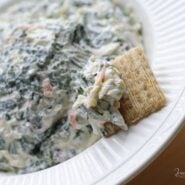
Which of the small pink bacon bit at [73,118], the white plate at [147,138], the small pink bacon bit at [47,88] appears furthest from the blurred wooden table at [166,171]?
the small pink bacon bit at [47,88]

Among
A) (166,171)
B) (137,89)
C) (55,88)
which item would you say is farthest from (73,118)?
(166,171)

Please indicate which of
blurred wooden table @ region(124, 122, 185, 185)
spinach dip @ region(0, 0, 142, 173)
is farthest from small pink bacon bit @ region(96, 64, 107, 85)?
blurred wooden table @ region(124, 122, 185, 185)

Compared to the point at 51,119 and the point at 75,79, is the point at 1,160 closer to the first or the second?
the point at 51,119

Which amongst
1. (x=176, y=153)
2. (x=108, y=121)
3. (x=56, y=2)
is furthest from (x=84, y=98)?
(x=56, y=2)

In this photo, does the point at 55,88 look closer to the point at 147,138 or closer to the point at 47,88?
the point at 47,88

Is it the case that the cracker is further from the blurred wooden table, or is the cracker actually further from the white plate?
the blurred wooden table

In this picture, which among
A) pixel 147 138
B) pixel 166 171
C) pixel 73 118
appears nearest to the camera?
pixel 147 138
